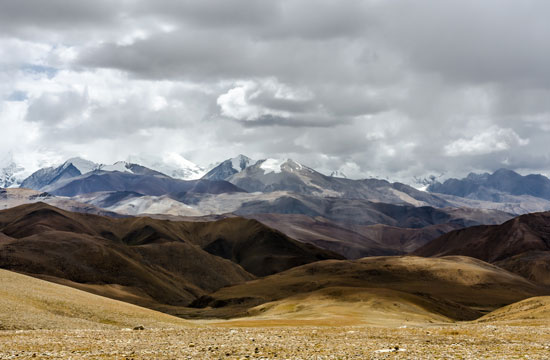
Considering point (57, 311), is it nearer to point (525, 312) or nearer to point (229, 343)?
point (229, 343)

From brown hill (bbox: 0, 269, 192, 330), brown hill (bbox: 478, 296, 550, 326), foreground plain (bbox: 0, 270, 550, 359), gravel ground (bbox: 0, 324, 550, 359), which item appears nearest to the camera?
gravel ground (bbox: 0, 324, 550, 359)

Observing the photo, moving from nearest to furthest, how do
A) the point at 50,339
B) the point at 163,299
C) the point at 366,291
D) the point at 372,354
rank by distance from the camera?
the point at 372,354 < the point at 50,339 < the point at 366,291 < the point at 163,299

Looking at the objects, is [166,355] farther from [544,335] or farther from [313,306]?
[313,306]

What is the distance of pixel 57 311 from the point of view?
57781mm

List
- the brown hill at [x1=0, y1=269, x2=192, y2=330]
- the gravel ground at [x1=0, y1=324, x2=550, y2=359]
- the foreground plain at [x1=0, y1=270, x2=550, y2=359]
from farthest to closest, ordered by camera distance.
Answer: the brown hill at [x1=0, y1=269, x2=192, y2=330] < the foreground plain at [x1=0, y1=270, x2=550, y2=359] < the gravel ground at [x1=0, y1=324, x2=550, y2=359]

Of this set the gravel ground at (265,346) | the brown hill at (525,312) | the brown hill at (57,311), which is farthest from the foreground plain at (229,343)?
the brown hill at (525,312)

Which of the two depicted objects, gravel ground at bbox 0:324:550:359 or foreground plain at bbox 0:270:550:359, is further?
foreground plain at bbox 0:270:550:359

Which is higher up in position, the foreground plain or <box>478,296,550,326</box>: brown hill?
the foreground plain

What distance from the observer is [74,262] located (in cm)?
19025

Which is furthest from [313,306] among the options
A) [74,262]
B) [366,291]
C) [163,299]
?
[74,262]

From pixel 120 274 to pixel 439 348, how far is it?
170136 mm

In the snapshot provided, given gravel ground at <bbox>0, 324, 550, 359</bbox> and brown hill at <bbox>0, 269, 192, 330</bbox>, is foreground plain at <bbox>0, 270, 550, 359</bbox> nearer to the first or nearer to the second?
gravel ground at <bbox>0, 324, 550, 359</bbox>

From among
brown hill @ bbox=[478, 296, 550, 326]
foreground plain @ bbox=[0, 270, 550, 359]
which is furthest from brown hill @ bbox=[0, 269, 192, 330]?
brown hill @ bbox=[478, 296, 550, 326]

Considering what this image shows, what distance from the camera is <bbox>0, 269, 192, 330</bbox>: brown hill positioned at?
50406 mm
